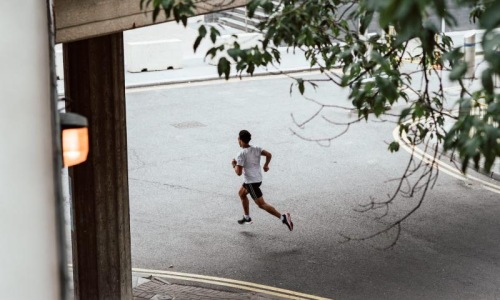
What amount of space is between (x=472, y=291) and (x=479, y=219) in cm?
328

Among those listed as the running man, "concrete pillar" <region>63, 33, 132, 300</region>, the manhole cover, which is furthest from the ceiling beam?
the manhole cover

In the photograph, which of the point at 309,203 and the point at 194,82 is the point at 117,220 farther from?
the point at 194,82

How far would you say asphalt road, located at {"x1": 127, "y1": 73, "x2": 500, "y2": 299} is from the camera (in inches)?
498

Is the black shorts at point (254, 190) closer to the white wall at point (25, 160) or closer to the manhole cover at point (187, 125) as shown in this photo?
the manhole cover at point (187, 125)

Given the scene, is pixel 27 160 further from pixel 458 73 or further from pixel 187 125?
pixel 187 125

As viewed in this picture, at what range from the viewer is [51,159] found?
15.4 feet

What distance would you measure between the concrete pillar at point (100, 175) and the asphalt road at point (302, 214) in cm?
193

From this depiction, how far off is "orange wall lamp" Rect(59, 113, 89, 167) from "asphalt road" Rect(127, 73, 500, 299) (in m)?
6.83

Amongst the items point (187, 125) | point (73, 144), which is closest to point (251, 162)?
point (187, 125)

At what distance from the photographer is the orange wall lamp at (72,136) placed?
17.9ft

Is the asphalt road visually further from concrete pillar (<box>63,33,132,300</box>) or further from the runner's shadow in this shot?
concrete pillar (<box>63,33,132,300</box>)

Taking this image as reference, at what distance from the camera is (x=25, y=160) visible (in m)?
4.23

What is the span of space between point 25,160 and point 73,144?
1319mm

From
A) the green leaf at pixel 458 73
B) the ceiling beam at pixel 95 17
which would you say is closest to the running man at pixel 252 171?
the ceiling beam at pixel 95 17
